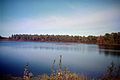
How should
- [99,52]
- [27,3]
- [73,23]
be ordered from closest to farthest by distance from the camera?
[27,3] → [73,23] → [99,52]

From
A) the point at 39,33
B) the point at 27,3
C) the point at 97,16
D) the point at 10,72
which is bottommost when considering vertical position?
the point at 10,72

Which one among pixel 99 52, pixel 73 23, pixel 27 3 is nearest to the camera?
pixel 27 3

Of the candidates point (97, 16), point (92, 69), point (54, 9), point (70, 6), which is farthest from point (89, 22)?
point (92, 69)

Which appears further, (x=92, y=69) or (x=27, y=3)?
(x=92, y=69)

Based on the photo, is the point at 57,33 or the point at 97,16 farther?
the point at 57,33

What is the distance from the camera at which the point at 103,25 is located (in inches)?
183

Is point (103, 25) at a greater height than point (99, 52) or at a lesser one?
greater

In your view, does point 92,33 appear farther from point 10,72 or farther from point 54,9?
point 10,72

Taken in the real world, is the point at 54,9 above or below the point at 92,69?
above

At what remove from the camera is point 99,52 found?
707cm

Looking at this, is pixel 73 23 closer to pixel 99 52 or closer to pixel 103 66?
pixel 103 66

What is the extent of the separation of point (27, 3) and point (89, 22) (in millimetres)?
1633

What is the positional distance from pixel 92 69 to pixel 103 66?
1.05 feet

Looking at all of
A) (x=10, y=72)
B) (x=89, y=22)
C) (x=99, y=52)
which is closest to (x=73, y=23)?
(x=89, y=22)
